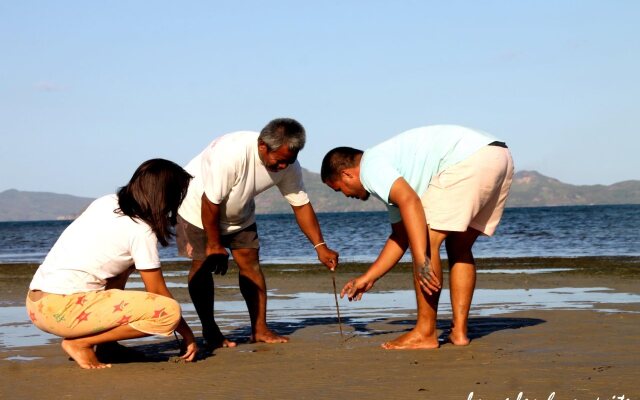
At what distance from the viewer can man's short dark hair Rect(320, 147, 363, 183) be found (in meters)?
5.89

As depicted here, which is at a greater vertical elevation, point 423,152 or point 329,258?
point 423,152

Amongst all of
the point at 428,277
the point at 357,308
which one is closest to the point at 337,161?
the point at 428,277

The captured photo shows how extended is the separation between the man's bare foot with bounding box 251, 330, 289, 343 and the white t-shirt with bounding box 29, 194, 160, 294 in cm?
149

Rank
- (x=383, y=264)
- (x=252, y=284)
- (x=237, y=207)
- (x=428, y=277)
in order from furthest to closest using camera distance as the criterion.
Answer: (x=252, y=284), (x=237, y=207), (x=383, y=264), (x=428, y=277)

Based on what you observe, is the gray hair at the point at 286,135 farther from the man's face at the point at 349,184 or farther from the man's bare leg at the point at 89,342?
the man's bare leg at the point at 89,342

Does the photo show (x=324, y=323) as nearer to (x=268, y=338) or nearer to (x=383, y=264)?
(x=268, y=338)

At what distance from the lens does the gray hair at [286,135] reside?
603 cm

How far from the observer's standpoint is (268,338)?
6602 millimetres

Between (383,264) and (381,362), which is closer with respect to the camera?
(381,362)

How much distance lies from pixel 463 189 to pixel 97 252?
7.22 feet

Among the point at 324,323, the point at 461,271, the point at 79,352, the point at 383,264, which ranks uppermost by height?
the point at 383,264

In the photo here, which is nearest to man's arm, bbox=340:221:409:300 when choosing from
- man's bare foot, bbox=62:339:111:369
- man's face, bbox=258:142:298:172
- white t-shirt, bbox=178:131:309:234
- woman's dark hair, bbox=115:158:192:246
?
man's face, bbox=258:142:298:172

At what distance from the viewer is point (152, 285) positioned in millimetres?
5340

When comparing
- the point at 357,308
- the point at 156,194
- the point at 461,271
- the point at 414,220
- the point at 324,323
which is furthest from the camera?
the point at 357,308
